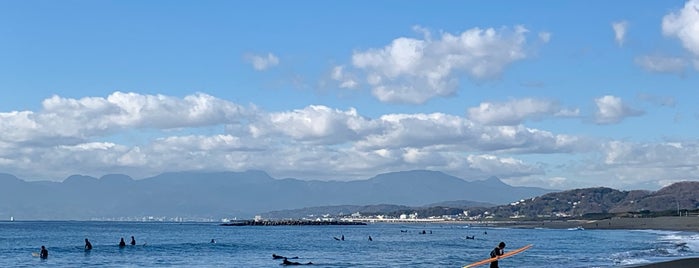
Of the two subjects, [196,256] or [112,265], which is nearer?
[112,265]

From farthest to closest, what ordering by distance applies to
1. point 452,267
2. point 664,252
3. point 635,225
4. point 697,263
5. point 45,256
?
point 635,225
point 45,256
point 664,252
point 452,267
point 697,263

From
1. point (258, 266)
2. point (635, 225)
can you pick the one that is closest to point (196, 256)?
point (258, 266)

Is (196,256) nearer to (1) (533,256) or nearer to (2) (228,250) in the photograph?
(2) (228,250)

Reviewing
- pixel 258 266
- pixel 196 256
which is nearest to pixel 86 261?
pixel 196 256

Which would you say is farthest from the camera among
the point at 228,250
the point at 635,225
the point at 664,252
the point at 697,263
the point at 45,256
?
the point at 635,225

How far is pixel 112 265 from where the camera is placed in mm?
63625

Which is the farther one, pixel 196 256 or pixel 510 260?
pixel 196 256

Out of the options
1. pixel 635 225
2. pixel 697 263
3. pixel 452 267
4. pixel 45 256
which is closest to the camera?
pixel 697 263

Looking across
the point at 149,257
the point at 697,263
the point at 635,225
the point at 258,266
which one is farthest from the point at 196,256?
the point at 635,225

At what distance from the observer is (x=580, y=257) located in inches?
2665

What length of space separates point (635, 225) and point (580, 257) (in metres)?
115

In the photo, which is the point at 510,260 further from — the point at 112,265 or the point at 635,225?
the point at 635,225

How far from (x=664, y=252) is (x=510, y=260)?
570 inches

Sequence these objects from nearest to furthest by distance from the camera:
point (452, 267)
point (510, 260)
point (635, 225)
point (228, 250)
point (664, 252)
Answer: point (452, 267) → point (510, 260) → point (664, 252) → point (228, 250) → point (635, 225)
